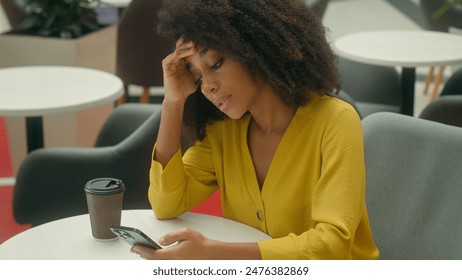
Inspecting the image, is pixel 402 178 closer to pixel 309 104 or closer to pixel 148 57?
pixel 309 104

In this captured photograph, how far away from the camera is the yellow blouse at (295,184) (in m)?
1.61

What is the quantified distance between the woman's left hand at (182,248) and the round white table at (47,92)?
1490 mm

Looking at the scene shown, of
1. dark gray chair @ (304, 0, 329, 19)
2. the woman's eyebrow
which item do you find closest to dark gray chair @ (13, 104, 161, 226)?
the woman's eyebrow

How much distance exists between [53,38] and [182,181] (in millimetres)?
2582

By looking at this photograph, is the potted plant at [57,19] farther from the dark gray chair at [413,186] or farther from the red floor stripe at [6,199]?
the dark gray chair at [413,186]

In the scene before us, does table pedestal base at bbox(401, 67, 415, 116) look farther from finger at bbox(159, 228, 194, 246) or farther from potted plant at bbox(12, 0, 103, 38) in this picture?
finger at bbox(159, 228, 194, 246)

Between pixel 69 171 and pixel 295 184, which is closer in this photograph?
pixel 295 184

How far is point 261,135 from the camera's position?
1837 mm

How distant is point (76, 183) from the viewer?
262cm

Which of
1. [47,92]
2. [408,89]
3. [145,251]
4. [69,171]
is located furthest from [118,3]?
[145,251]

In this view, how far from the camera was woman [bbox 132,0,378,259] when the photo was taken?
63.7 inches

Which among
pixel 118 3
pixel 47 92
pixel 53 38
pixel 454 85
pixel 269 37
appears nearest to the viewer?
pixel 269 37

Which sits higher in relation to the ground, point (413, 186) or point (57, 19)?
point (413, 186)

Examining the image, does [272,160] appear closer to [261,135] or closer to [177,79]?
[261,135]
